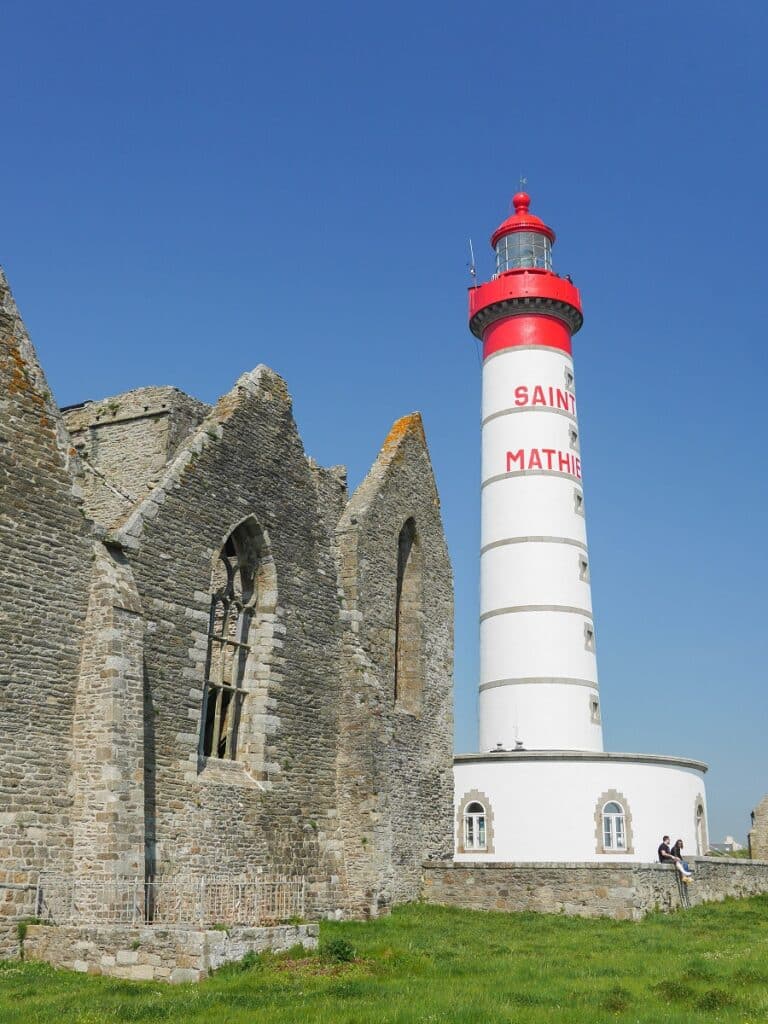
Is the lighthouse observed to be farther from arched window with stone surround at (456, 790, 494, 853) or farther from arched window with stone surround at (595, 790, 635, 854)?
arched window with stone surround at (595, 790, 635, 854)

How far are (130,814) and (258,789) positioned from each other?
385cm

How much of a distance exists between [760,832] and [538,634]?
12776 mm

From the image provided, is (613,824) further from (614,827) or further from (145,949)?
(145,949)

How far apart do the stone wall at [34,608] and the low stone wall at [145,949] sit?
1074mm

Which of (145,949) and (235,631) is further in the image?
(235,631)

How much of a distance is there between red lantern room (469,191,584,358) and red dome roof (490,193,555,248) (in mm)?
218

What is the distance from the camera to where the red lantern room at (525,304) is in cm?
3259

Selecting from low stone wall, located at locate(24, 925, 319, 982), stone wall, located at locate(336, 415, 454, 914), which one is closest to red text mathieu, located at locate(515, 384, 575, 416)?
stone wall, located at locate(336, 415, 454, 914)

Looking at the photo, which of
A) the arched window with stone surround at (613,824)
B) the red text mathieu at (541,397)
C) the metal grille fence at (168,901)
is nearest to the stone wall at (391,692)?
the metal grille fence at (168,901)

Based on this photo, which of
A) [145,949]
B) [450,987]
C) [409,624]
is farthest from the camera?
[409,624]

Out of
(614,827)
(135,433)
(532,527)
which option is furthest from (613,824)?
(135,433)

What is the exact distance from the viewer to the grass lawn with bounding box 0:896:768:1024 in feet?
30.0

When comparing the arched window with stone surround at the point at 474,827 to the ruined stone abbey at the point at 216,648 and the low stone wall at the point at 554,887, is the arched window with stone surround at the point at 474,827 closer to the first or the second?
the ruined stone abbey at the point at 216,648

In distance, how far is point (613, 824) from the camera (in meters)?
24.2
